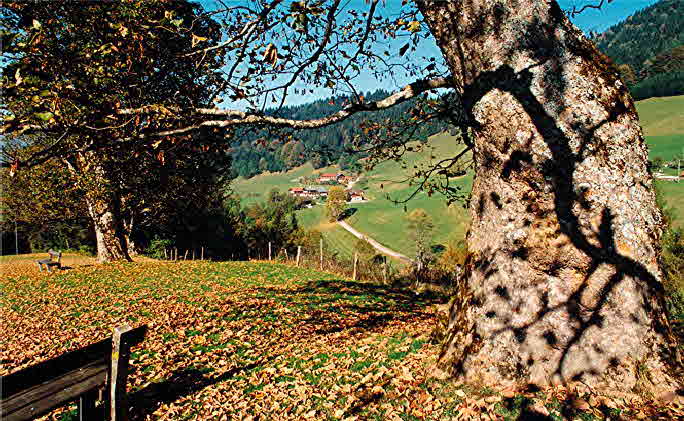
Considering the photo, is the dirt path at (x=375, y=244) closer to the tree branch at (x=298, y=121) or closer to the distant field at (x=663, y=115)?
the distant field at (x=663, y=115)

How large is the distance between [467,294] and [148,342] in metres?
7.00

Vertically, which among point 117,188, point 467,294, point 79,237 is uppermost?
point 117,188

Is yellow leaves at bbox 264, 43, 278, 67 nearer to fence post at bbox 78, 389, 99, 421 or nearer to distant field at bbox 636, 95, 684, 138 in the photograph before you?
fence post at bbox 78, 389, 99, 421

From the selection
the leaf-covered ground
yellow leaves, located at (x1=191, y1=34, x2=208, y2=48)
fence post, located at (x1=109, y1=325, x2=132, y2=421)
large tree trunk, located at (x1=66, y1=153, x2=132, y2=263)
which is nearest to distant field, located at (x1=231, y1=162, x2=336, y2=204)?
large tree trunk, located at (x1=66, y1=153, x2=132, y2=263)

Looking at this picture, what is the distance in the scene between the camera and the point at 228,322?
9.05 meters

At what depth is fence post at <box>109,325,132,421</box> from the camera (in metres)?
4.39

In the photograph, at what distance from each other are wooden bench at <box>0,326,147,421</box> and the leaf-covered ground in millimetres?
866

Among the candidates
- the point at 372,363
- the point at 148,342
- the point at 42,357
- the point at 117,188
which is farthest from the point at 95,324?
the point at 117,188

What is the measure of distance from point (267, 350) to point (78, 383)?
369cm

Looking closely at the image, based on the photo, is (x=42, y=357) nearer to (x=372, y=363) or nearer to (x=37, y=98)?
(x=37, y=98)

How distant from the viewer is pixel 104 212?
19.9 metres

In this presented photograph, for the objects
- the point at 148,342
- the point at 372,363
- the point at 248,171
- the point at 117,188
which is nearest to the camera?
the point at 372,363

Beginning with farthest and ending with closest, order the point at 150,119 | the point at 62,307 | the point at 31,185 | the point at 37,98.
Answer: the point at 31,185, the point at 62,307, the point at 150,119, the point at 37,98

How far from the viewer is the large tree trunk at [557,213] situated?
135 inches
